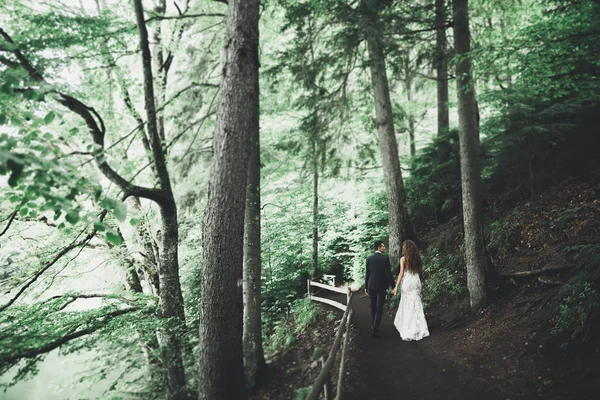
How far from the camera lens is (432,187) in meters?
10.3

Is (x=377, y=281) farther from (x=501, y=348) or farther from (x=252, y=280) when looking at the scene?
(x=252, y=280)

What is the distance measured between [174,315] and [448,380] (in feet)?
19.0

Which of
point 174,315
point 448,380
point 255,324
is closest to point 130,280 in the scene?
point 174,315

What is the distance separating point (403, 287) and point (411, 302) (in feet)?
1.25

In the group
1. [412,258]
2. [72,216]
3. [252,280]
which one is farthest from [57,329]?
[412,258]

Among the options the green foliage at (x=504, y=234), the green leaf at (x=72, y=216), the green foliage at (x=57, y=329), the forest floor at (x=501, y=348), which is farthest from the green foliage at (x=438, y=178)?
the green leaf at (x=72, y=216)

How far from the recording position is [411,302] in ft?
23.5

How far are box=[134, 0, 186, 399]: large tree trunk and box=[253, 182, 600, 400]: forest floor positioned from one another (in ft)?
6.21

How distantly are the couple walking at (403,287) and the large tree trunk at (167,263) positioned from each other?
437 cm

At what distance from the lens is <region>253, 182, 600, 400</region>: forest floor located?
4.32 metres

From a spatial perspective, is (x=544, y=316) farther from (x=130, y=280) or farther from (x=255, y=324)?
(x=130, y=280)

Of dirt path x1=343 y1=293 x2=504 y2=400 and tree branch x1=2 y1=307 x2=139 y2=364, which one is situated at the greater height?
tree branch x1=2 y1=307 x2=139 y2=364

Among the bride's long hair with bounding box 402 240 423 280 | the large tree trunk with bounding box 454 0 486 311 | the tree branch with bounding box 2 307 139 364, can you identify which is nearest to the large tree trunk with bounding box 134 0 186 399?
the tree branch with bounding box 2 307 139 364

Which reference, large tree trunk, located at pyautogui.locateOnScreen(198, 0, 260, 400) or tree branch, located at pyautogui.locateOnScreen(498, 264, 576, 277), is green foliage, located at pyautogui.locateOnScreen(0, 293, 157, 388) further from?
tree branch, located at pyautogui.locateOnScreen(498, 264, 576, 277)
